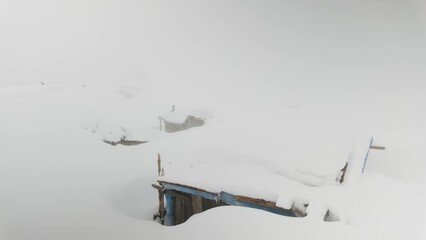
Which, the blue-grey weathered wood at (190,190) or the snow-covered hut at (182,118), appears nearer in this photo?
the blue-grey weathered wood at (190,190)

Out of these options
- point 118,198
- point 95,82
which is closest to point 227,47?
point 95,82

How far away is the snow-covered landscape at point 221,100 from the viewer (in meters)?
3.42

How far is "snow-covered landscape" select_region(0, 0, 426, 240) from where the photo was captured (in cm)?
342

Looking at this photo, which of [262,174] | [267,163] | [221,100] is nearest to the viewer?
[262,174]

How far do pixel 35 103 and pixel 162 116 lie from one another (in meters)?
2.01

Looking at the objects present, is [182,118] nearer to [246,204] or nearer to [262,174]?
[262,174]

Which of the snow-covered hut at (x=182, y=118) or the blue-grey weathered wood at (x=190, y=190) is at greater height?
the snow-covered hut at (x=182, y=118)

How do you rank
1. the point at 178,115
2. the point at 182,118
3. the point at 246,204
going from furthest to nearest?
1. the point at 182,118
2. the point at 178,115
3. the point at 246,204

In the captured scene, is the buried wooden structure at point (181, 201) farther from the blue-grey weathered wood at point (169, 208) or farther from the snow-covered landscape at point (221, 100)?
the snow-covered landscape at point (221, 100)

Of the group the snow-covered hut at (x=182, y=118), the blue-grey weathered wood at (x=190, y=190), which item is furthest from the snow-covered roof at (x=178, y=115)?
the blue-grey weathered wood at (x=190, y=190)

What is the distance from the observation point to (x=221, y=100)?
4605mm

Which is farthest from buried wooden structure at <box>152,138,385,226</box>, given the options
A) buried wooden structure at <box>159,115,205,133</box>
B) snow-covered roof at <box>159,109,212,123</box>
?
buried wooden structure at <box>159,115,205,133</box>

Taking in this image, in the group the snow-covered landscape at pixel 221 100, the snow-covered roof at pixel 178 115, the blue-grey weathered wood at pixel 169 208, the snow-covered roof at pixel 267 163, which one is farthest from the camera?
the snow-covered roof at pixel 178 115

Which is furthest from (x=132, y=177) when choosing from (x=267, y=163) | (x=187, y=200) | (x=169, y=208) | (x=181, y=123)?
(x=267, y=163)
